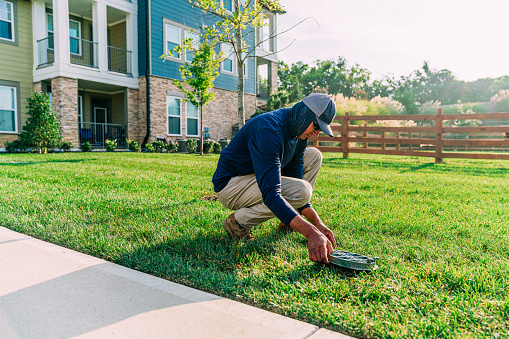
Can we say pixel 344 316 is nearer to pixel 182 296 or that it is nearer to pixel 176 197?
pixel 182 296

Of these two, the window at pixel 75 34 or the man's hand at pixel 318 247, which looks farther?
the window at pixel 75 34

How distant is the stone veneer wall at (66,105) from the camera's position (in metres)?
13.1

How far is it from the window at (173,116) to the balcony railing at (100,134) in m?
2.00

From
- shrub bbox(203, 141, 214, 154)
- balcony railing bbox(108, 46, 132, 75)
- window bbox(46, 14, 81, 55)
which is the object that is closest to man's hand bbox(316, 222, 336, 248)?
shrub bbox(203, 141, 214, 154)

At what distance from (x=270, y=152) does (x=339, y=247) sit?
3.35ft

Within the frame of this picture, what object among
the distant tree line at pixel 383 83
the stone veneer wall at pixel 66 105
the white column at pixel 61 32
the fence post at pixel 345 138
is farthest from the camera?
the distant tree line at pixel 383 83

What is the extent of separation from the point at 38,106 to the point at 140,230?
1034 centimetres

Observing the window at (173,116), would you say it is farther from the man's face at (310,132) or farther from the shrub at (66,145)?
the man's face at (310,132)

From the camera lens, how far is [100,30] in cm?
1429

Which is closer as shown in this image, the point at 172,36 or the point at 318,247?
the point at 318,247

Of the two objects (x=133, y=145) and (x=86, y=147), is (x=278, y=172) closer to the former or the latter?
(x=86, y=147)

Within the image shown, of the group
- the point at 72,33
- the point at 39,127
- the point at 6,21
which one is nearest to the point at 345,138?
the point at 39,127

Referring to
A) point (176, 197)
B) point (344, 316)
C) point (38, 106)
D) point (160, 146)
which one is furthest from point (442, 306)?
point (160, 146)

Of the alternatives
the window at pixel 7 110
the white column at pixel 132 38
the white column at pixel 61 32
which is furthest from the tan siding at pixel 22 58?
the white column at pixel 132 38
